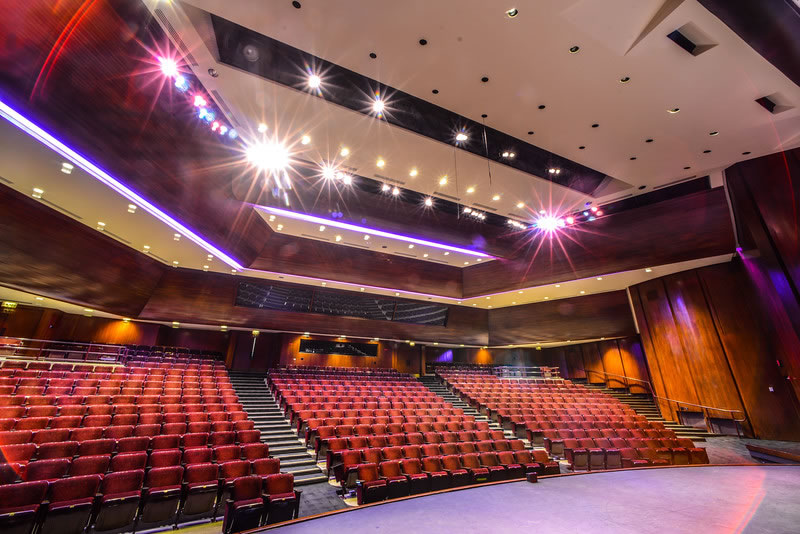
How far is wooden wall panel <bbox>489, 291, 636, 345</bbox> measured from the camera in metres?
11.8

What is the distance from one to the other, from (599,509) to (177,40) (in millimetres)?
7075

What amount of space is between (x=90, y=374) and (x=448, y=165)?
8.72 m

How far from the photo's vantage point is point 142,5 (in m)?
3.79

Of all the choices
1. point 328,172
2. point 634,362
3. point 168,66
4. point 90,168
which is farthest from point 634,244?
point 90,168

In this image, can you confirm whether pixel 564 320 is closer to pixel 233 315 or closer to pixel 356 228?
pixel 356 228

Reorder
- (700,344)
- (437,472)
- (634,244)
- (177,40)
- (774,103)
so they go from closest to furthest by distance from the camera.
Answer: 1. (177,40)
2. (437,472)
3. (774,103)
4. (700,344)
5. (634,244)

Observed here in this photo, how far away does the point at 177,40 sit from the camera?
4168 millimetres

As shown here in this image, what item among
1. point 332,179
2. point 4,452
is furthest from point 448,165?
point 4,452

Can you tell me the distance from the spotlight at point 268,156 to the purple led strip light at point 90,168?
1.97 metres

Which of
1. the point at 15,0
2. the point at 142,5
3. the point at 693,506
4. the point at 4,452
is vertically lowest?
the point at 693,506

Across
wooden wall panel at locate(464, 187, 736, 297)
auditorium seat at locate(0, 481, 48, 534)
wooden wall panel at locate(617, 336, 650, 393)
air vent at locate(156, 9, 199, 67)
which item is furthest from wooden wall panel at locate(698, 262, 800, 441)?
auditorium seat at locate(0, 481, 48, 534)

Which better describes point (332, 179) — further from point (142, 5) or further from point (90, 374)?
point (90, 374)

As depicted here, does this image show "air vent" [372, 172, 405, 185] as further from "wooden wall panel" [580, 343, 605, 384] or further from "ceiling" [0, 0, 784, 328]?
"wooden wall panel" [580, 343, 605, 384]

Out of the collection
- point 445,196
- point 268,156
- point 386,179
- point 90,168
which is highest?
point 445,196
